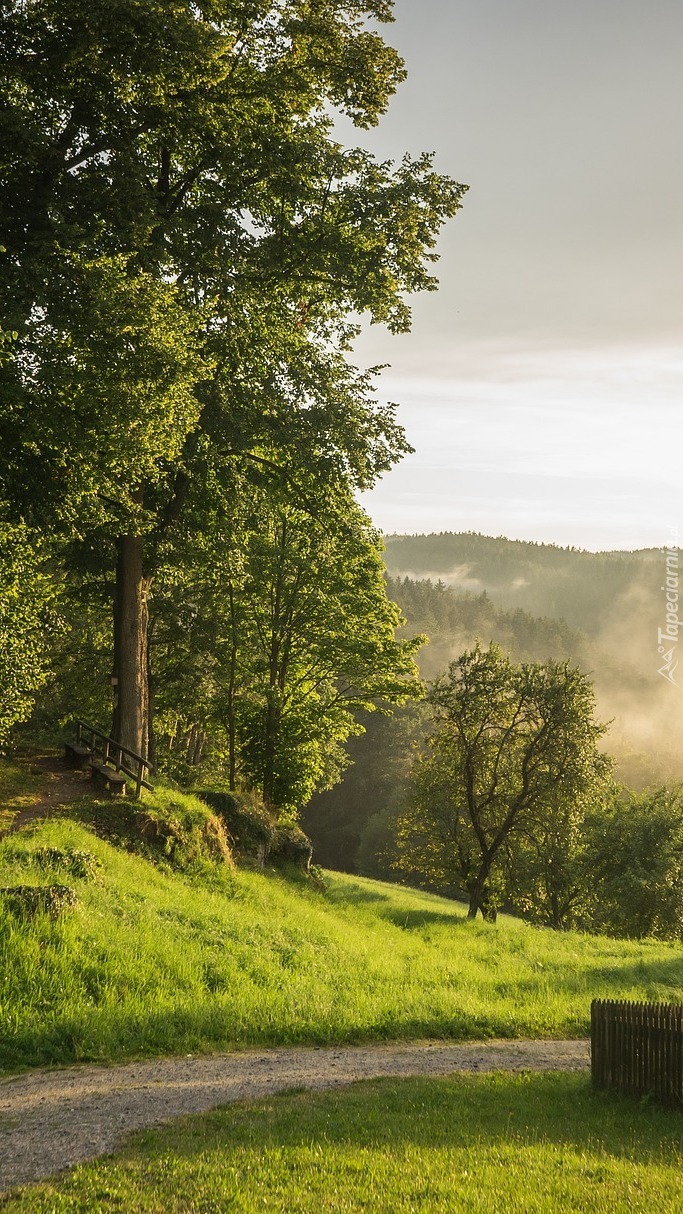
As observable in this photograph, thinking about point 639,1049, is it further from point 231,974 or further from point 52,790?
point 52,790

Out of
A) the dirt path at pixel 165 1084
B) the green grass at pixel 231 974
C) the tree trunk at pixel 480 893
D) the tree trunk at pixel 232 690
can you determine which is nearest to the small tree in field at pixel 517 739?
the tree trunk at pixel 480 893

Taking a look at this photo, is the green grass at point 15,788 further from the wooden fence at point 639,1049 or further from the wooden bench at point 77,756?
the wooden fence at point 639,1049

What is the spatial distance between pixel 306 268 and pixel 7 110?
26.8ft

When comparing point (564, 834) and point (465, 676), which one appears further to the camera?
point (564, 834)

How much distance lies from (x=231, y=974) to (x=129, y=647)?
36.6 feet

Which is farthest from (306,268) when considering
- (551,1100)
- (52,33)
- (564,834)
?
(564,834)

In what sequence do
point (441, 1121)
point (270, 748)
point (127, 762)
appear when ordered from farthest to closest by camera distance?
1. point (270, 748)
2. point (127, 762)
3. point (441, 1121)

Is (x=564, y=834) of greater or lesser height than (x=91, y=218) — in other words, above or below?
below

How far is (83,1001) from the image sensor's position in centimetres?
1266

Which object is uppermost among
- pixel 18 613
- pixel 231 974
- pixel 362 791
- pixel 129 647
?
pixel 18 613

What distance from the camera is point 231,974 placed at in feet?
50.3

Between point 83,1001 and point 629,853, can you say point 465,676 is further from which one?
point 83,1001

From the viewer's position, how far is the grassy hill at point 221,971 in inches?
496

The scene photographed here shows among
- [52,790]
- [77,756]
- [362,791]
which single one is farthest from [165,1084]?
[362,791]
